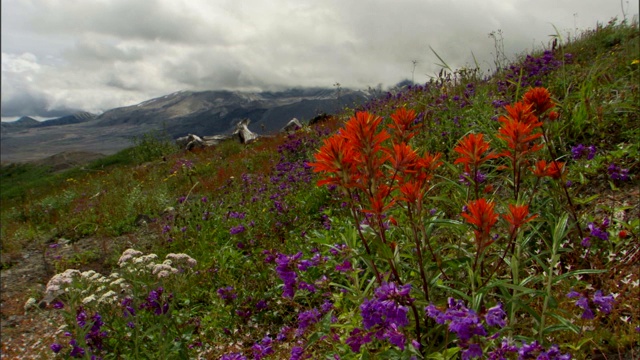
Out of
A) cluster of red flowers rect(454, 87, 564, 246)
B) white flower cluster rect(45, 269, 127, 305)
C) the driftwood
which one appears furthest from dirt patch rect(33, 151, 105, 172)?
cluster of red flowers rect(454, 87, 564, 246)

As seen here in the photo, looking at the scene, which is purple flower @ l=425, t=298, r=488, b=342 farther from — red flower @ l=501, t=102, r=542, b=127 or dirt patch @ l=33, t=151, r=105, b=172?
dirt patch @ l=33, t=151, r=105, b=172

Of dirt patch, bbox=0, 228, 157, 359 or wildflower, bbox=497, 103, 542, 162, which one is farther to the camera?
dirt patch, bbox=0, 228, 157, 359

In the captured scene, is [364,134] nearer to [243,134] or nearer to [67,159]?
[243,134]

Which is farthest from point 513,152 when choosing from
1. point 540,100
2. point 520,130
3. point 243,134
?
point 243,134

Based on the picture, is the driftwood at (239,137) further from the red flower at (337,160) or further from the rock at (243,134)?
the red flower at (337,160)

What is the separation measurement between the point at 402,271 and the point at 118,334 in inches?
81.3

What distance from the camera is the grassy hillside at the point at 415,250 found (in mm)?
1566

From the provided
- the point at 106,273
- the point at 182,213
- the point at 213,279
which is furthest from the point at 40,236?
the point at 213,279

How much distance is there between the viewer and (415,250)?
206 centimetres

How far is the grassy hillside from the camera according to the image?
157 centimetres

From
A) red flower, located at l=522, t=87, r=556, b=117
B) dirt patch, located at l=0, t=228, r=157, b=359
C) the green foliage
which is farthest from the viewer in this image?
the green foliage

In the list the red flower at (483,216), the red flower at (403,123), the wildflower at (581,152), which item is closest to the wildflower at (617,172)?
the wildflower at (581,152)

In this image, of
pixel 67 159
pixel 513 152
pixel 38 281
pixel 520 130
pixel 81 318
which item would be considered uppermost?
pixel 520 130

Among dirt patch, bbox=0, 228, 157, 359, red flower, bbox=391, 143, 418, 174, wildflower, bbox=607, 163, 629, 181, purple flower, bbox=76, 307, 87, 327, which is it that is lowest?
dirt patch, bbox=0, 228, 157, 359
